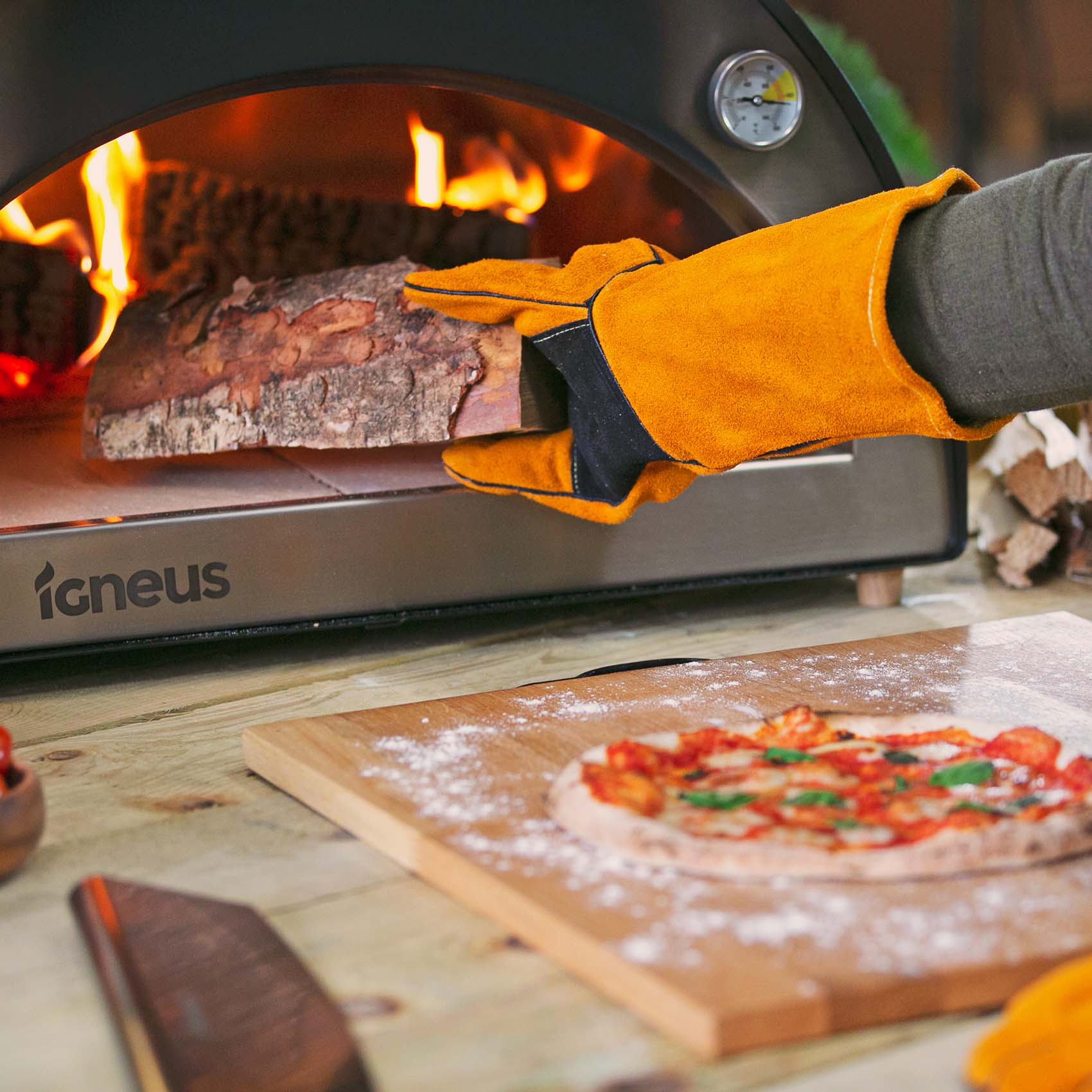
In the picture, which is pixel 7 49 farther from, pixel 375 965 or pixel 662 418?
pixel 375 965

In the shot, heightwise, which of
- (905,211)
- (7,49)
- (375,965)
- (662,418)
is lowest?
(375,965)

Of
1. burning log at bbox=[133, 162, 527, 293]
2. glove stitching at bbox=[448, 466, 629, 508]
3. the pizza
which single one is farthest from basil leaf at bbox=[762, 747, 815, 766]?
burning log at bbox=[133, 162, 527, 293]

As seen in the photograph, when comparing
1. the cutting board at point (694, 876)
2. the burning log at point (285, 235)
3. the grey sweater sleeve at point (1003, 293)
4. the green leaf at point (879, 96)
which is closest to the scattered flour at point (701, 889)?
the cutting board at point (694, 876)

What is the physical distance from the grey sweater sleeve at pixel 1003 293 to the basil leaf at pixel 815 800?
0.30 meters

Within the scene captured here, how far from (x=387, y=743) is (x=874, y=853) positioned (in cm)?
34

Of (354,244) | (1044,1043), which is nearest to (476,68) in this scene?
(354,244)

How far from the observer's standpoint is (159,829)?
2.52 feet

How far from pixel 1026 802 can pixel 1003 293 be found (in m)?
0.31

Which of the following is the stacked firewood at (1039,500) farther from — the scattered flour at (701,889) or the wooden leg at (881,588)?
the scattered flour at (701,889)

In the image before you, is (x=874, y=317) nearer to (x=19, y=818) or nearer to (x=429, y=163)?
(x=19, y=818)

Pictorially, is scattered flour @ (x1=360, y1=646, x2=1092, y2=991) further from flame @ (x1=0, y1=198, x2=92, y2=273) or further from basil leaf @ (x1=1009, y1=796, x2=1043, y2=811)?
flame @ (x1=0, y1=198, x2=92, y2=273)

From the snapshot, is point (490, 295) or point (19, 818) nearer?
point (19, 818)

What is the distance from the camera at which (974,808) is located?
663mm

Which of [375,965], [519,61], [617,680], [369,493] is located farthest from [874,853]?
[519,61]
